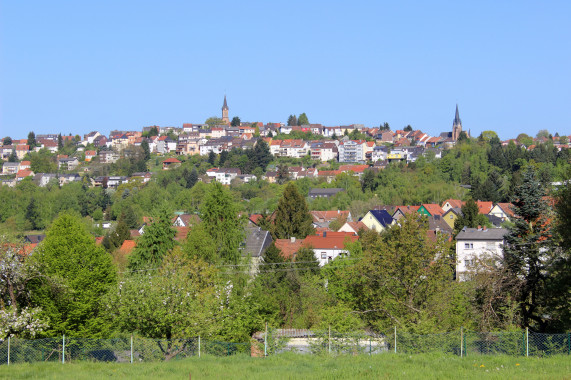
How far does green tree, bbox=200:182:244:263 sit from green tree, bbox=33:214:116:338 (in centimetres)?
868

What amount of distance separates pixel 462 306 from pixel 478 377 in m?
11.1

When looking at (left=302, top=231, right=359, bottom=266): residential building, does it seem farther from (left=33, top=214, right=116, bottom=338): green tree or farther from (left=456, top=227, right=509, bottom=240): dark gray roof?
(left=33, top=214, right=116, bottom=338): green tree

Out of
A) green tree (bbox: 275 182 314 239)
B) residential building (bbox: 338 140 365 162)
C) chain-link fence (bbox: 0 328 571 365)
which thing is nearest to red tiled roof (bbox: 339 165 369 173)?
residential building (bbox: 338 140 365 162)

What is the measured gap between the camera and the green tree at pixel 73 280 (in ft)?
76.2

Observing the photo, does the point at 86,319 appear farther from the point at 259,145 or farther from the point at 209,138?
the point at 209,138

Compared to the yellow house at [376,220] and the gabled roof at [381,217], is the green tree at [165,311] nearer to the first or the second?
the yellow house at [376,220]

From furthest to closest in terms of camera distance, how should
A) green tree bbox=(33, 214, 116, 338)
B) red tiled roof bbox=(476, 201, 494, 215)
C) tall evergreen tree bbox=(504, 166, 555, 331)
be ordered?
red tiled roof bbox=(476, 201, 494, 215)
green tree bbox=(33, 214, 116, 338)
tall evergreen tree bbox=(504, 166, 555, 331)

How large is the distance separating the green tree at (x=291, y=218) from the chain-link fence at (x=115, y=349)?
38.6m

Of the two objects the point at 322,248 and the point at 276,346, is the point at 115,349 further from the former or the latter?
the point at 322,248

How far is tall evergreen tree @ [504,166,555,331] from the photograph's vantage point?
73.4 ft

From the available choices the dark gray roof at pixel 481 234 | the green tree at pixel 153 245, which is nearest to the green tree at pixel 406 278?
the green tree at pixel 153 245

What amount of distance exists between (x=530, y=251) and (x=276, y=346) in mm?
9608

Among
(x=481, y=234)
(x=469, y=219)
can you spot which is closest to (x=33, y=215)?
(x=469, y=219)

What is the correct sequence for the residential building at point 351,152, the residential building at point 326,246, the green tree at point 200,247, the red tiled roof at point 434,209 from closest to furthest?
1. the green tree at point 200,247
2. the residential building at point 326,246
3. the red tiled roof at point 434,209
4. the residential building at point 351,152
